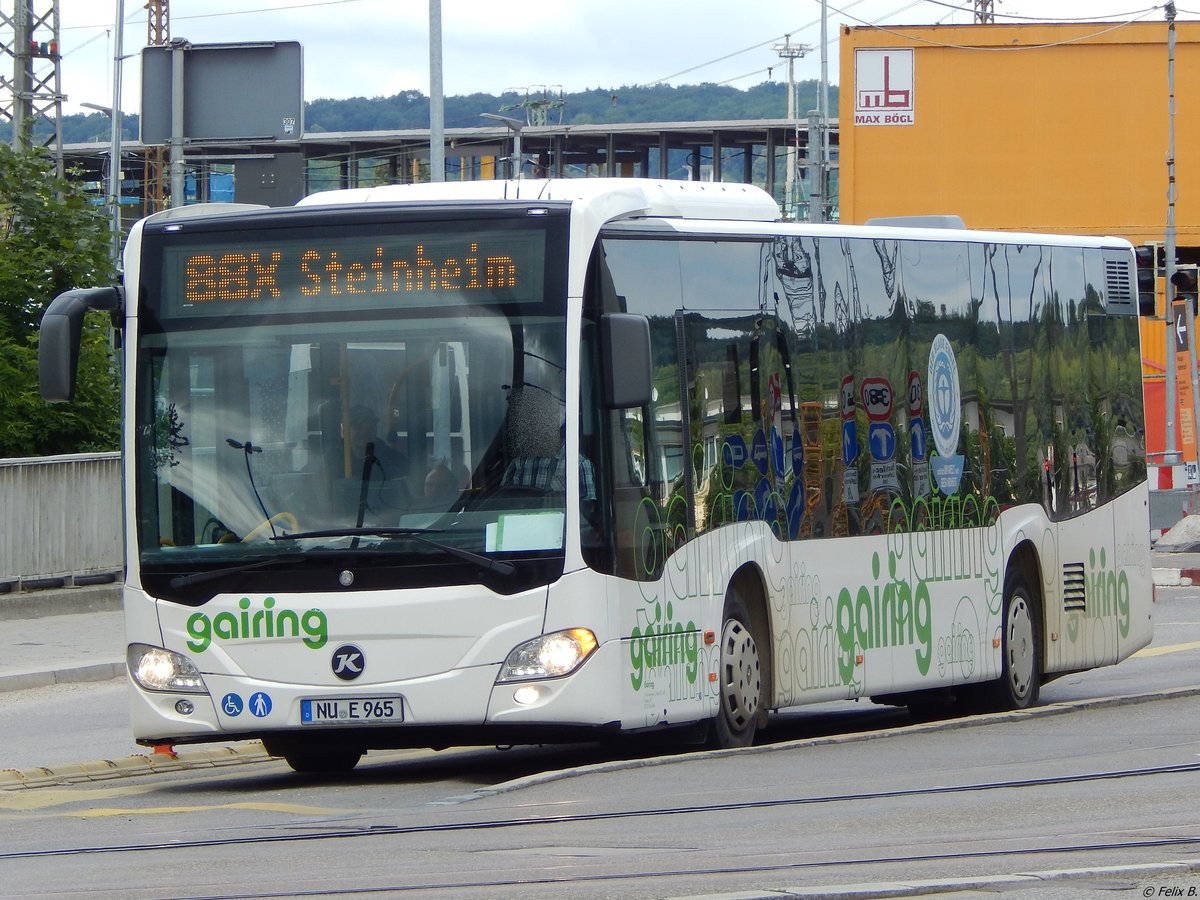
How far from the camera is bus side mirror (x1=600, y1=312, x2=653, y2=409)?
10.0 m

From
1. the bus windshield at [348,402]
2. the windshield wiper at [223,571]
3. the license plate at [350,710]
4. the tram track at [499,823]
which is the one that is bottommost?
the tram track at [499,823]

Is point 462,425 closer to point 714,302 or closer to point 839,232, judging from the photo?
point 714,302

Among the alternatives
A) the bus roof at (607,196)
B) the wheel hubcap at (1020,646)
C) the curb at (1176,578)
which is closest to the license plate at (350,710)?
the bus roof at (607,196)

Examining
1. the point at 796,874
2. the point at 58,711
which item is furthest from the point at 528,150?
the point at 796,874

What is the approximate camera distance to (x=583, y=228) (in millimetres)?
10242

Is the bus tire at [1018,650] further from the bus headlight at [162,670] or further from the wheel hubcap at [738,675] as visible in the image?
the bus headlight at [162,670]

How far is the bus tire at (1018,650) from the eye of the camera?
14.0 meters

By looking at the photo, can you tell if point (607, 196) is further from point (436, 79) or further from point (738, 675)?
point (436, 79)

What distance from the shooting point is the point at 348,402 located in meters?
10.2

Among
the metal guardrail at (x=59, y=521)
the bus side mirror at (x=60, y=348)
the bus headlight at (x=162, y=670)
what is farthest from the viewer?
the metal guardrail at (x=59, y=521)

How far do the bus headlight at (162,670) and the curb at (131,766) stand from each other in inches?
38.4

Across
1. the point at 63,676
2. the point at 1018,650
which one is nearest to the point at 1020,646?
the point at 1018,650

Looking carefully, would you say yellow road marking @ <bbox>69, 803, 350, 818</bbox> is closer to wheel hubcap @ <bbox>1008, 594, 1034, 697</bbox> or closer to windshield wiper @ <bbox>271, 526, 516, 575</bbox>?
windshield wiper @ <bbox>271, 526, 516, 575</bbox>

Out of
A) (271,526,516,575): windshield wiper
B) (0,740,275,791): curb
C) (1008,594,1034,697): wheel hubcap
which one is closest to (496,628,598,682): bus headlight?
(271,526,516,575): windshield wiper
